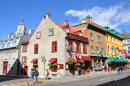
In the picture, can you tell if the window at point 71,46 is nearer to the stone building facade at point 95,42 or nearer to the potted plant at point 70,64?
the potted plant at point 70,64

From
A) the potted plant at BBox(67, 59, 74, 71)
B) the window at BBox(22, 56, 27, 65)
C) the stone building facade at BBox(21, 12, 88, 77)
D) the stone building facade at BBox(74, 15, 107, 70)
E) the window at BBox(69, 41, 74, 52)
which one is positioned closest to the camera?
the potted plant at BBox(67, 59, 74, 71)

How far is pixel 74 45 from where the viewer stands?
24453mm

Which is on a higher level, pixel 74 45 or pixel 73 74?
pixel 74 45

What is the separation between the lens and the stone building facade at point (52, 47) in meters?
22.8

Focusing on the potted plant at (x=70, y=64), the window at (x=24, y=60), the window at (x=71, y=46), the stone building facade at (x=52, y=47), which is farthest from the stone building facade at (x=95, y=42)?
the window at (x=24, y=60)

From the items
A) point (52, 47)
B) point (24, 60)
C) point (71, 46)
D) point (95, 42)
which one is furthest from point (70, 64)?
point (24, 60)

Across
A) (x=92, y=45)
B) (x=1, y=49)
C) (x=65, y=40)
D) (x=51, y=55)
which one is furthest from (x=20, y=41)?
(x=92, y=45)

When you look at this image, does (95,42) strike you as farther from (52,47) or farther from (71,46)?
(52,47)

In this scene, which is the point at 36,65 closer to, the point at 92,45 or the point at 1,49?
the point at 92,45

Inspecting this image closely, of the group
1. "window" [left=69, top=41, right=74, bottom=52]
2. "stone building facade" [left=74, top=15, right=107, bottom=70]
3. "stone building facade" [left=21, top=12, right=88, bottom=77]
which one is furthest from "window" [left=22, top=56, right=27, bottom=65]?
"stone building facade" [left=74, top=15, right=107, bottom=70]

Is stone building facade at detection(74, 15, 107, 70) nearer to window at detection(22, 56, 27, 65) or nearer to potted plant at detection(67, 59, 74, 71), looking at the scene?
potted plant at detection(67, 59, 74, 71)

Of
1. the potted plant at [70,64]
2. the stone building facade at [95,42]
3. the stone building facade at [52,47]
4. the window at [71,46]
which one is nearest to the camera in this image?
the potted plant at [70,64]

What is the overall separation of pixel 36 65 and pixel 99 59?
583 inches

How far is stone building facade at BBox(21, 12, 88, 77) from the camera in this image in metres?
22.8
